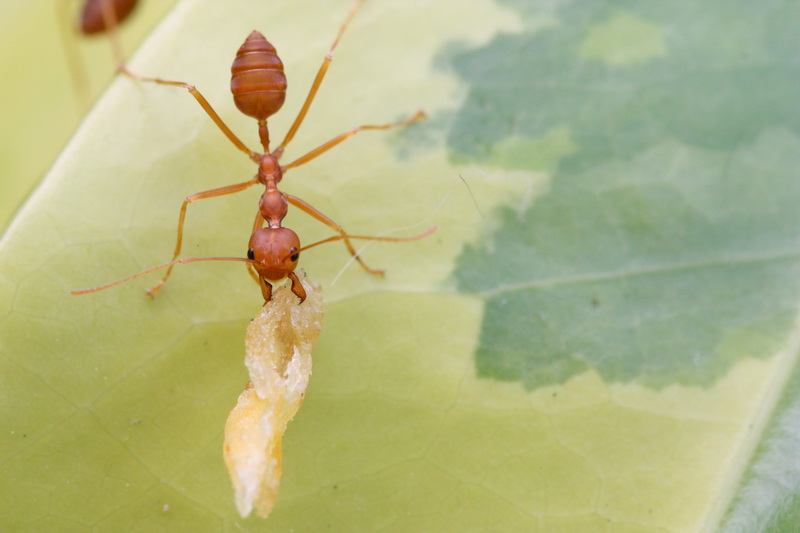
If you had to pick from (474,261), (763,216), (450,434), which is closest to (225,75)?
(474,261)

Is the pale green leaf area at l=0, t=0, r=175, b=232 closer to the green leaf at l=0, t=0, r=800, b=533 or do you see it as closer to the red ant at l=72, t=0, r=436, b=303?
the red ant at l=72, t=0, r=436, b=303

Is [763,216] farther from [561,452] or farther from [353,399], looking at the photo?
[353,399]

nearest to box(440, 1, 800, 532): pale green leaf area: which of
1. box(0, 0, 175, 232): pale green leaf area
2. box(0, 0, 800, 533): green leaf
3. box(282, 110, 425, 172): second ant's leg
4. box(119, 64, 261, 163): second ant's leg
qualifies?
box(0, 0, 800, 533): green leaf

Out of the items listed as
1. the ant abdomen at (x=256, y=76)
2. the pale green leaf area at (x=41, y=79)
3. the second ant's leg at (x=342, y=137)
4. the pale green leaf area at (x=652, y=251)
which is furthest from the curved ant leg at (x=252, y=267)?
the pale green leaf area at (x=41, y=79)

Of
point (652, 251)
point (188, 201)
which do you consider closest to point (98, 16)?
point (188, 201)

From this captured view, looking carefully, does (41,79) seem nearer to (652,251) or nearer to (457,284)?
(457,284)
